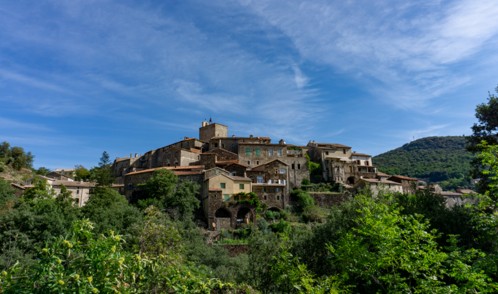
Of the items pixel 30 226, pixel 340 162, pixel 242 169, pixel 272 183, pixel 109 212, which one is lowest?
pixel 30 226

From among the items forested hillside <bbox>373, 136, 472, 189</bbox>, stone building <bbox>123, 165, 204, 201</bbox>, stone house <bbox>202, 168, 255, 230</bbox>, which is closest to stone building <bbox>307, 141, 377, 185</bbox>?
stone house <bbox>202, 168, 255, 230</bbox>

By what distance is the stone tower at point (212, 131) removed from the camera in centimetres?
7781

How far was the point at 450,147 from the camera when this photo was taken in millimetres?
166750

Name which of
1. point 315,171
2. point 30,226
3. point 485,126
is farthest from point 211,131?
point 485,126

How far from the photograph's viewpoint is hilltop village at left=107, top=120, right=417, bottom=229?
167 ft

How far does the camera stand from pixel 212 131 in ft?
257

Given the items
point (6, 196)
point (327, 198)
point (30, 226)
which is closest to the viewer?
point (30, 226)

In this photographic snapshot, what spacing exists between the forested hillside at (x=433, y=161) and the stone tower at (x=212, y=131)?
49240 millimetres

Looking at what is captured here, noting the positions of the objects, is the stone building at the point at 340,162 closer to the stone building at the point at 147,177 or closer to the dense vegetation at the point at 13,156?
the stone building at the point at 147,177

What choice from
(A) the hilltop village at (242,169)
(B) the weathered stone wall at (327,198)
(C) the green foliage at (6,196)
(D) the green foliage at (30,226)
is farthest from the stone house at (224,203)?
(C) the green foliage at (6,196)

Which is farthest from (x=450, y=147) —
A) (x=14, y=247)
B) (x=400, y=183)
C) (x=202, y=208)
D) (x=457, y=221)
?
(x=14, y=247)

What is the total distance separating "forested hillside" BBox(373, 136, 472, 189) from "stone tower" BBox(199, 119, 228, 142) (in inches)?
1939

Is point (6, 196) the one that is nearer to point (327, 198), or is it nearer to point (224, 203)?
point (224, 203)

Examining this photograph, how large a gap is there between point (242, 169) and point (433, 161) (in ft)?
394
